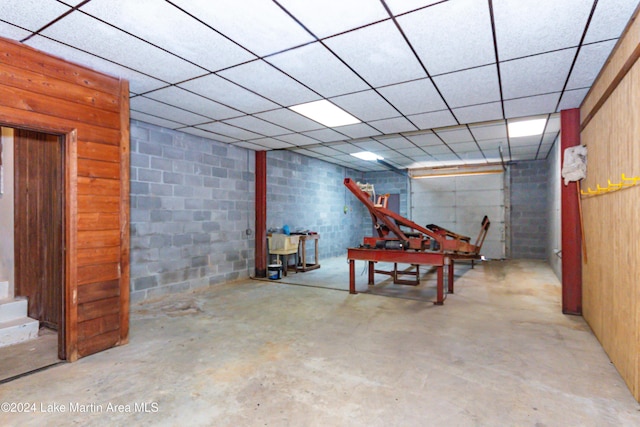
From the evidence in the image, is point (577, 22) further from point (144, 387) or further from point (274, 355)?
point (144, 387)

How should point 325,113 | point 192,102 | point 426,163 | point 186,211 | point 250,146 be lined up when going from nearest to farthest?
point 192,102, point 325,113, point 186,211, point 250,146, point 426,163

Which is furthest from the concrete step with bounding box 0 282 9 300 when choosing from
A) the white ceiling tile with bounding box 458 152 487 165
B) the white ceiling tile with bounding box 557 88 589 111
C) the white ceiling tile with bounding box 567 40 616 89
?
the white ceiling tile with bounding box 458 152 487 165

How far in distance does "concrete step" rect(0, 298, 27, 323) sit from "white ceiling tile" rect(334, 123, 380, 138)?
14.0 feet

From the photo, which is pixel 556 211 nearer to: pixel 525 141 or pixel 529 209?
pixel 525 141

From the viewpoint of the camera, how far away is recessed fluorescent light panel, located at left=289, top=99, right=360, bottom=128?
3912 millimetres

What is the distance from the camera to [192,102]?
3.76 metres

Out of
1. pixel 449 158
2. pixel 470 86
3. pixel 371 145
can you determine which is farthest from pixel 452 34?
pixel 449 158

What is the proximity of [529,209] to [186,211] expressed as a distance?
812 cm

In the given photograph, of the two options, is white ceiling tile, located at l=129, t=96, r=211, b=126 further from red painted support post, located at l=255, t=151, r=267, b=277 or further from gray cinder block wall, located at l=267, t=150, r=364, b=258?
gray cinder block wall, located at l=267, t=150, r=364, b=258

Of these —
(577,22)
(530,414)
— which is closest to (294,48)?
(577,22)

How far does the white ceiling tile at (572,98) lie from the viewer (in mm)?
3459

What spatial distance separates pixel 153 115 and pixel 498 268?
23.7ft

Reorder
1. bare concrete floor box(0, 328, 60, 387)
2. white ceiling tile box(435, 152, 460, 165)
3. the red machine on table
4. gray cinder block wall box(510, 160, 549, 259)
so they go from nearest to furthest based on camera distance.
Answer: bare concrete floor box(0, 328, 60, 387), the red machine on table, white ceiling tile box(435, 152, 460, 165), gray cinder block wall box(510, 160, 549, 259)

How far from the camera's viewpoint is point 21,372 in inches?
99.1
